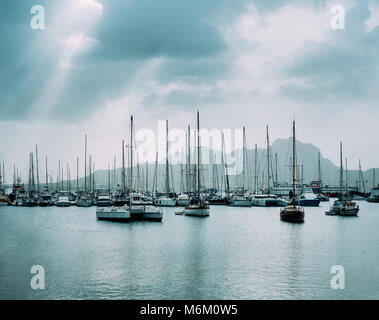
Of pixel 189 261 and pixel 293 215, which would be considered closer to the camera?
pixel 189 261

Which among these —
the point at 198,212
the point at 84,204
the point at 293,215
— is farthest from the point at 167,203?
the point at 293,215

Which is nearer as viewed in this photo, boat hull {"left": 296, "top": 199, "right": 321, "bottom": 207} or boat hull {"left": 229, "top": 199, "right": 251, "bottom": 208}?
boat hull {"left": 229, "top": 199, "right": 251, "bottom": 208}

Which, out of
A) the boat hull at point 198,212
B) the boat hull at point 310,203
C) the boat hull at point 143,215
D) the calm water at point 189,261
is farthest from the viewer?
the boat hull at point 310,203

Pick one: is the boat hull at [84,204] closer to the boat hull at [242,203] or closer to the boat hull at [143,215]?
the boat hull at [242,203]

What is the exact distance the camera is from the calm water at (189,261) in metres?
25.5

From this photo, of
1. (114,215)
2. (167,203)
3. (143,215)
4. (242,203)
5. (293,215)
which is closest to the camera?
(293,215)

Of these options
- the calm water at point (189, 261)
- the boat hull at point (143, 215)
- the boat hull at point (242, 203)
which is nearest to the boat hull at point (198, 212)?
the boat hull at point (143, 215)

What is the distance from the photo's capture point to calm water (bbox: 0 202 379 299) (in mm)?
25531

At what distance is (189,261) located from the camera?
114ft

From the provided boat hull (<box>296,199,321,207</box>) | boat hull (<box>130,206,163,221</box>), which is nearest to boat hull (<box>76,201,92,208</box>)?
boat hull (<box>130,206,163,221</box>)

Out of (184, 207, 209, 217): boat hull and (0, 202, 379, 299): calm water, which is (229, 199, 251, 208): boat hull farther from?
(0, 202, 379, 299): calm water

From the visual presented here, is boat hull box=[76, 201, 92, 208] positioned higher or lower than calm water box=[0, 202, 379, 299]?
lower

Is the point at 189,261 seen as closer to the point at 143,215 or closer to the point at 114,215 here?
the point at 143,215
